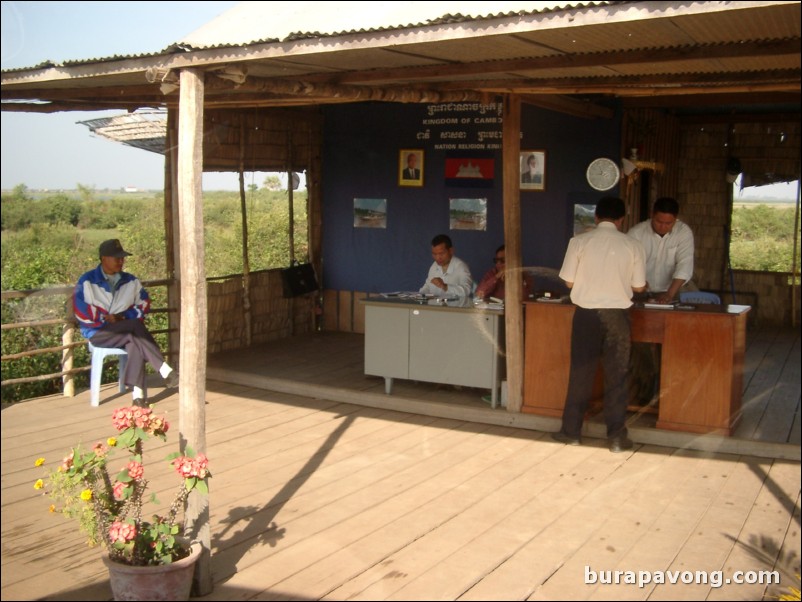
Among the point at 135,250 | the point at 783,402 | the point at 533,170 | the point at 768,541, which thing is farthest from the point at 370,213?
the point at 135,250

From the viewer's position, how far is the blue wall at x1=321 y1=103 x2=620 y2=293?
29.2 feet

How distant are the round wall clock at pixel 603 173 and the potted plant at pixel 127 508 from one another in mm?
5634

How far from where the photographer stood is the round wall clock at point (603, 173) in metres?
8.50

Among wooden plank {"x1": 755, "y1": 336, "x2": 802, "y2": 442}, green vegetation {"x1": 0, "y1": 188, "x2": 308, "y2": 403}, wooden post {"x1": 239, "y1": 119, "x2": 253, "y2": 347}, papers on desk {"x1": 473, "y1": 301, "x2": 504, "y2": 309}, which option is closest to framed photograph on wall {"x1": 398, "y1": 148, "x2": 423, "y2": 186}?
green vegetation {"x1": 0, "y1": 188, "x2": 308, "y2": 403}

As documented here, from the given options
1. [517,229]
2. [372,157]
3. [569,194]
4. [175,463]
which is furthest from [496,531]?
[372,157]

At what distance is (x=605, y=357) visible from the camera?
6.31 m

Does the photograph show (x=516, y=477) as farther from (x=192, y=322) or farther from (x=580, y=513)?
(x=192, y=322)

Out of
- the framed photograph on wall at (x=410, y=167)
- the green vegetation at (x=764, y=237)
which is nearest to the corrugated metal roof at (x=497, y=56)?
the framed photograph on wall at (x=410, y=167)

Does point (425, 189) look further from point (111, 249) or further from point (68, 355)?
point (68, 355)

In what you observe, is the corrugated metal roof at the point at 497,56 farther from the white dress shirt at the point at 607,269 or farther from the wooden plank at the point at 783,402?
Result: the wooden plank at the point at 783,402

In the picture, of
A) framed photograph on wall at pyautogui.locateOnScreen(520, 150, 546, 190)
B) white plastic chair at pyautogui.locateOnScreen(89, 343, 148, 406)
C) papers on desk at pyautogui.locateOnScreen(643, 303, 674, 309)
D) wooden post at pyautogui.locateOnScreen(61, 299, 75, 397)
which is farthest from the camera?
framed photograph on wall at pyautogui.locateOnScreen(520, 150, 546, 190)

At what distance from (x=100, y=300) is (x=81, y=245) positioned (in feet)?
37.7

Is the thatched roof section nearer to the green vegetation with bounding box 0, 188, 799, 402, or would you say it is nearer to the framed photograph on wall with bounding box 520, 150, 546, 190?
the green vegetation with bounding box 0, 188, 799, 402

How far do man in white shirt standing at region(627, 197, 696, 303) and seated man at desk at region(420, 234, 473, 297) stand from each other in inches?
64.5
